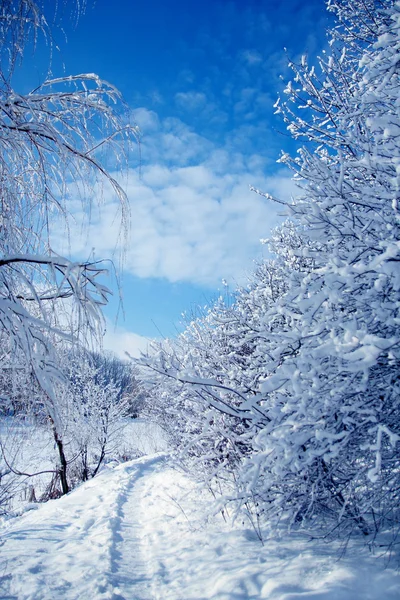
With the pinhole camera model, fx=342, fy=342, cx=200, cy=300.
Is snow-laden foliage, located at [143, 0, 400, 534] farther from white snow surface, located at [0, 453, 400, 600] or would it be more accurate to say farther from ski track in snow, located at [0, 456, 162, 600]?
ski track in snow, located at [0, 456, 162, 600]

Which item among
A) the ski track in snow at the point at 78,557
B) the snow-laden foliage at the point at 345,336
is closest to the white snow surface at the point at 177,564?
the ski track in snow at the point at 78,557

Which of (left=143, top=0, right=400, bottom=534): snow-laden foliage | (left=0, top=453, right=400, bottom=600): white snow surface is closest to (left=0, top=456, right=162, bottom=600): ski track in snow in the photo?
(left=0, top=453, right=400, bottom=600): white snow surface

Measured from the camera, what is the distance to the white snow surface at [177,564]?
10.2ft

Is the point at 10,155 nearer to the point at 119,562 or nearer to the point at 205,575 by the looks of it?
the point at 205,575

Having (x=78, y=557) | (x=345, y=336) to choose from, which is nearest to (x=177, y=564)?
(x=78, y=557)

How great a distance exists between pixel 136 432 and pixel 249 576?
31135 mm

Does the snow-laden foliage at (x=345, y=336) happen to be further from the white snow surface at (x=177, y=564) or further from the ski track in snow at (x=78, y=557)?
the ski track in snow at (x=78, y=557)

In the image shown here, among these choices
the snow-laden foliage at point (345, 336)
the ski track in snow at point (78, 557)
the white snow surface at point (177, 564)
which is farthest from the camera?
the ski track in snow at point (78, 557)

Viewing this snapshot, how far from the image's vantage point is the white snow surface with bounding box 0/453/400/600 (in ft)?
10.2

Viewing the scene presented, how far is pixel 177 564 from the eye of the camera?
450 centimetres

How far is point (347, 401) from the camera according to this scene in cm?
254

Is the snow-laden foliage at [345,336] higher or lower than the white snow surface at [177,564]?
higher

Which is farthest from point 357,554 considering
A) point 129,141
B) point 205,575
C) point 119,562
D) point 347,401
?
point 129,141

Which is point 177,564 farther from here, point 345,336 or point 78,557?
point 345,336
